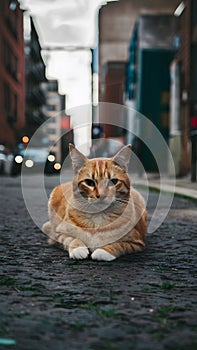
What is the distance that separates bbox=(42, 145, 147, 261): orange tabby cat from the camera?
4895 millimetres

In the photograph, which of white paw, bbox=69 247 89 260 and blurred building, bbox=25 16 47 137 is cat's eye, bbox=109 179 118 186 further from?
blurred building, bbox=25 16 47 137

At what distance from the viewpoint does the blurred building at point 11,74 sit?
51.1m

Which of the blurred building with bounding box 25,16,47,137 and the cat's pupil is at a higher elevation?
the blurred building with bounding box 25,16,47,137

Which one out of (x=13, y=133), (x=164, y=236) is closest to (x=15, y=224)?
(x=164, y=236)

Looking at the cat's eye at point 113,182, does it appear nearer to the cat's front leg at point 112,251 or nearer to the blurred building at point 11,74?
the cat's front leg at point 112,251

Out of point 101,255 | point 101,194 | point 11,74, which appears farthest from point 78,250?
point 11,74

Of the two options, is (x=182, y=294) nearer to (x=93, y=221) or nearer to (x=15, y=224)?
(x=93, y=221)

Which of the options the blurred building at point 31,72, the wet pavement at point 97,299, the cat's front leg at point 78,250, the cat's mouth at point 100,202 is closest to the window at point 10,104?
the blurred building at point 31,72

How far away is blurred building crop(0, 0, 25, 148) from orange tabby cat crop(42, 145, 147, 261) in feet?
141

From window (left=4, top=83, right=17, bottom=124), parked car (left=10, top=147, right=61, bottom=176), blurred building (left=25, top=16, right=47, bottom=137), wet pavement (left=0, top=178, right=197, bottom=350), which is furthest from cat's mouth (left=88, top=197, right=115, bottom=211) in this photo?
blurred building (left=25, top=16, right=47, bottom=137)

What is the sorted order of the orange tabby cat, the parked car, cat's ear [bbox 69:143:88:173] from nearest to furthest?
1. the orange tabby cat
2. cat's ear [bbox 69:143:88:173]
3. the parked car

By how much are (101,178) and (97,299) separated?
4.69 feet

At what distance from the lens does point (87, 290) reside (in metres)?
3.91

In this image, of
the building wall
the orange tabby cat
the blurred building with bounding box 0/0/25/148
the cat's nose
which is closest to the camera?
the cat's nose
